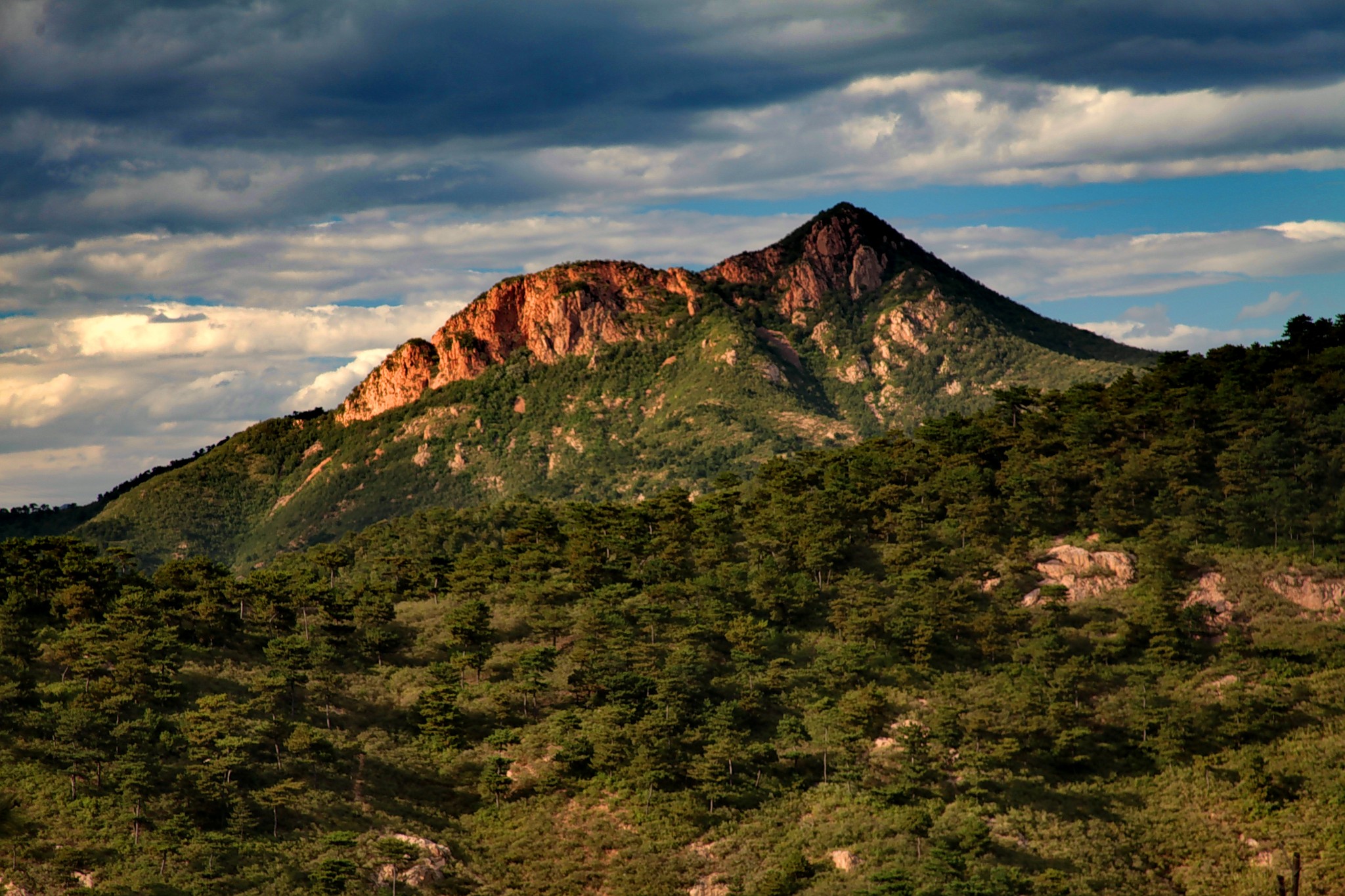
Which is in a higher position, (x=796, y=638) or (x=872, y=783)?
(x=796, y=638)

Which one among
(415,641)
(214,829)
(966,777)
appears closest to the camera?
(214,829)

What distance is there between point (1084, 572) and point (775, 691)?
103 ft

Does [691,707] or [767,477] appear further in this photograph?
[767,477]

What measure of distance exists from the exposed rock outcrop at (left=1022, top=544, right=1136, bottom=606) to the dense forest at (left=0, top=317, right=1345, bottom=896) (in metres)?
0.35

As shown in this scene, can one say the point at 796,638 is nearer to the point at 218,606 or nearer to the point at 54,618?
the point at 218,606

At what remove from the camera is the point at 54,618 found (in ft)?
316

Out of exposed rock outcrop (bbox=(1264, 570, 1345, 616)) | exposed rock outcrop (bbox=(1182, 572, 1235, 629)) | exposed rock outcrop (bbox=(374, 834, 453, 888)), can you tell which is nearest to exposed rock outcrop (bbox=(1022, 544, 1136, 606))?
exposed rock outcrop (bbox=(1182, 572, 1235, 629))

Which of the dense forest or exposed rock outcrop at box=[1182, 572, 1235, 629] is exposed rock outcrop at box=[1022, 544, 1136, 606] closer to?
the dense forest

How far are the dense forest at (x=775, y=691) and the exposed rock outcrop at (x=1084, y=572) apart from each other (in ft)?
1.16

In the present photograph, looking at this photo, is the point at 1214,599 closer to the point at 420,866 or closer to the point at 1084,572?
the point at 1084,572

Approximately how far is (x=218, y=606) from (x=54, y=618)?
13.0 m

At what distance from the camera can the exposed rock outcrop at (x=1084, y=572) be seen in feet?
329

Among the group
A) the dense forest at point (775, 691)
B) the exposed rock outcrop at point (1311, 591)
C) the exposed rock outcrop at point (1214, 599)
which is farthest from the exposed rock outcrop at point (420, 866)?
the exposed rock outcrop at point (1311, 591)

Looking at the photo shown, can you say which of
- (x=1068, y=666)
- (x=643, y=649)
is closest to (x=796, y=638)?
(x=643, y=649)
